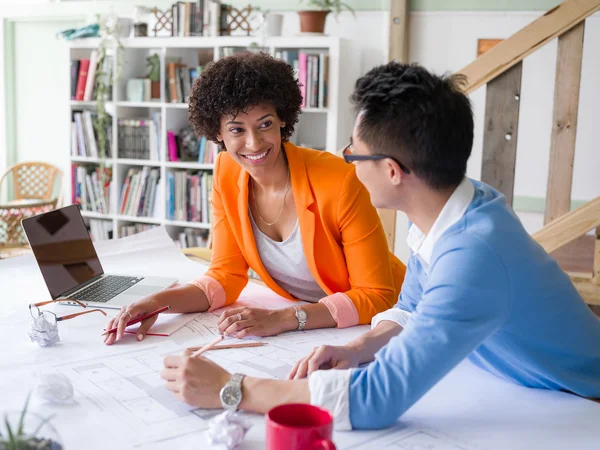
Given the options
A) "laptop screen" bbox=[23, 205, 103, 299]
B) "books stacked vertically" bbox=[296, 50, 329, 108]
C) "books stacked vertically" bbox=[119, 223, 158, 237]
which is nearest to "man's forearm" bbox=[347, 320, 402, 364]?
"laptop screen" bbox=[23, 205, 103, 299]

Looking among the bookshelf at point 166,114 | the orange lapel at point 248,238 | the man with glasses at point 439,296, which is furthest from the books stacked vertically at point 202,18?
the man with glasses at point 439,296

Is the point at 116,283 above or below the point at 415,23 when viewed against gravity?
below

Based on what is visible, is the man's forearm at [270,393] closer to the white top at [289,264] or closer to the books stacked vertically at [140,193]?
the white top at [289,264]

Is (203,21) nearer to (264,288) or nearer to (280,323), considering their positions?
(264,288)

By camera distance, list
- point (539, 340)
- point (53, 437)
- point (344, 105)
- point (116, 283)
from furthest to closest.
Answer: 1. point (344, 105)
2. point (116, 283)
3. point (539, 340)
4. point (53, 437)

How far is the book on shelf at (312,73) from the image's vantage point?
411 centimetres

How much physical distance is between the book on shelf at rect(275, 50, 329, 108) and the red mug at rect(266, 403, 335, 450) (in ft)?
11.1

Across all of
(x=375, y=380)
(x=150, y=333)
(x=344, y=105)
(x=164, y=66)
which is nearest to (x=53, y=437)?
(x=375, y=380)

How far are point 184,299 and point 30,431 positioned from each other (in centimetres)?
89

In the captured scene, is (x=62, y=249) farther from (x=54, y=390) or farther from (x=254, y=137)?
(x=54, y=390)

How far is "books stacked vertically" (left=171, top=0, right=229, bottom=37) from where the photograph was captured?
4.31 meters

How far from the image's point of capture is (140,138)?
15.4ft

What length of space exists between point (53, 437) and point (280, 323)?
0.76 m

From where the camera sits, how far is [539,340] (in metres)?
1.15
